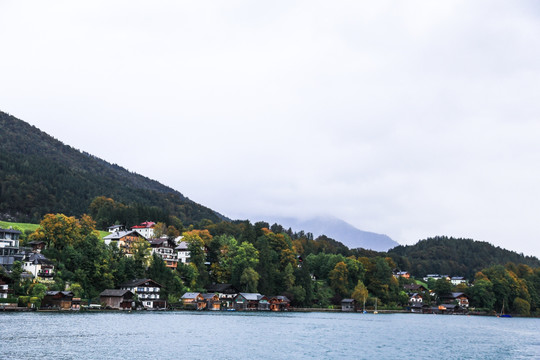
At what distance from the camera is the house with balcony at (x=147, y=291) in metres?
92.6

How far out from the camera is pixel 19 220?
144 meters

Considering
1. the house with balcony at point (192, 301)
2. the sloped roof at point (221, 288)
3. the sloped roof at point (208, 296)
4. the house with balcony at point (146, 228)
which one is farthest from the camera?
the house with balcony at point (146, 228)

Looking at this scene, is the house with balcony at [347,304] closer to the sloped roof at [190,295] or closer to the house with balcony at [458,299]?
the sloped roof at [190,295]

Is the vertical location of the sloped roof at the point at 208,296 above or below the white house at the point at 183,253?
below

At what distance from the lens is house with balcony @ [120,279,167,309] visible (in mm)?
92625

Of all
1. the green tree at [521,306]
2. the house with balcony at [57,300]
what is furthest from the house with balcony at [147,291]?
the green tree at [521,306]

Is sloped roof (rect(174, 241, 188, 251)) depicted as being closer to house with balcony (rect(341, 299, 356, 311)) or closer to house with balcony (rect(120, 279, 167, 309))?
house with balcony (rect(120, 279, 167, 309))

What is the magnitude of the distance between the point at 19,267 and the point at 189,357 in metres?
51.5

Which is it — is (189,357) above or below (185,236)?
below

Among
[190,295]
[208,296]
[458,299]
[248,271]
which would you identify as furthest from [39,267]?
[458,299]

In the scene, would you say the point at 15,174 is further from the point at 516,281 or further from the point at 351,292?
the point at 516,281

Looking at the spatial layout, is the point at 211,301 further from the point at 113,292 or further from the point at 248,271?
the point at 113,292

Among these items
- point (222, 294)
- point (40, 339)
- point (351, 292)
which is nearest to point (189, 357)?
point (40, 339)

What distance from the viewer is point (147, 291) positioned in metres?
94.8
